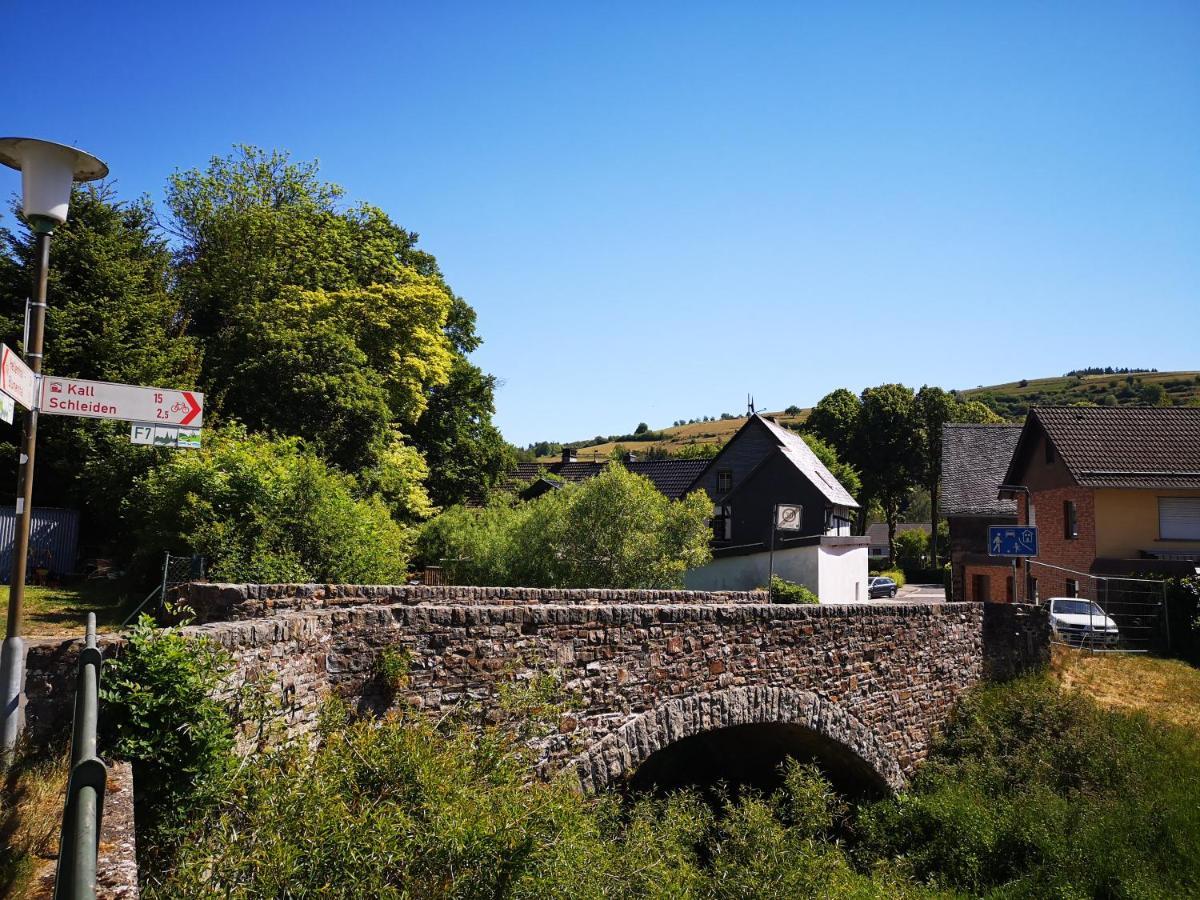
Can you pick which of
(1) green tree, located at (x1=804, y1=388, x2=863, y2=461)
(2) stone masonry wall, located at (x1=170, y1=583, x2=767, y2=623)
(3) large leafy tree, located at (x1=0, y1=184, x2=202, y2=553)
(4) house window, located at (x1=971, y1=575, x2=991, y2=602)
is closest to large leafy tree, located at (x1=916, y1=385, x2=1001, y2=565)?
(1) green tree, located at (x1=804, y1=388, x2=863, y2=461)

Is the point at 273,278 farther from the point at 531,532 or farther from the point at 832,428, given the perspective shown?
the point at 832,428

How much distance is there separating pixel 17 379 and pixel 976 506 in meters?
35.2

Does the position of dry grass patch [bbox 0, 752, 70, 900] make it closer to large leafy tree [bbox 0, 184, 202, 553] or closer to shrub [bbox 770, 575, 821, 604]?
large leafy tree [bbox 0, 184, 202, 553]

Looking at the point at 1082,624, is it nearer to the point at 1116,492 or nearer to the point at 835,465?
the point at 1116,492

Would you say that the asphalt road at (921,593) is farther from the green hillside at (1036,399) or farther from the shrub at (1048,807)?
the green hillside at (1036,399)

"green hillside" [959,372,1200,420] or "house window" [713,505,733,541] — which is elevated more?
"green hillside" [959,372,1200,420]

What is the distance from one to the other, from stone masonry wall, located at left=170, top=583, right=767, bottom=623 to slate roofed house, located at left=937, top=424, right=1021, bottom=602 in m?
25.2

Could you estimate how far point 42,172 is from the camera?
5793 mm

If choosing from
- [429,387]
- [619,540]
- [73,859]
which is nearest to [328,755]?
[73,859]

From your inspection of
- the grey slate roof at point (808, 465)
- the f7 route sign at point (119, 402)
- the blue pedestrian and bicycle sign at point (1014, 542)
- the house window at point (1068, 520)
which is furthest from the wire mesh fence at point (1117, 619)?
the f7 route sign at point (119, 402)

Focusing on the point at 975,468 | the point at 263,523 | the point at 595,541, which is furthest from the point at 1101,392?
→ the point at 263,523

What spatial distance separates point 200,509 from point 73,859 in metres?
12.9

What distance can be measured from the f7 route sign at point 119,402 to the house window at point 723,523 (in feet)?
110

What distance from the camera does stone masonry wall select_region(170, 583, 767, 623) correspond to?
900 cm
